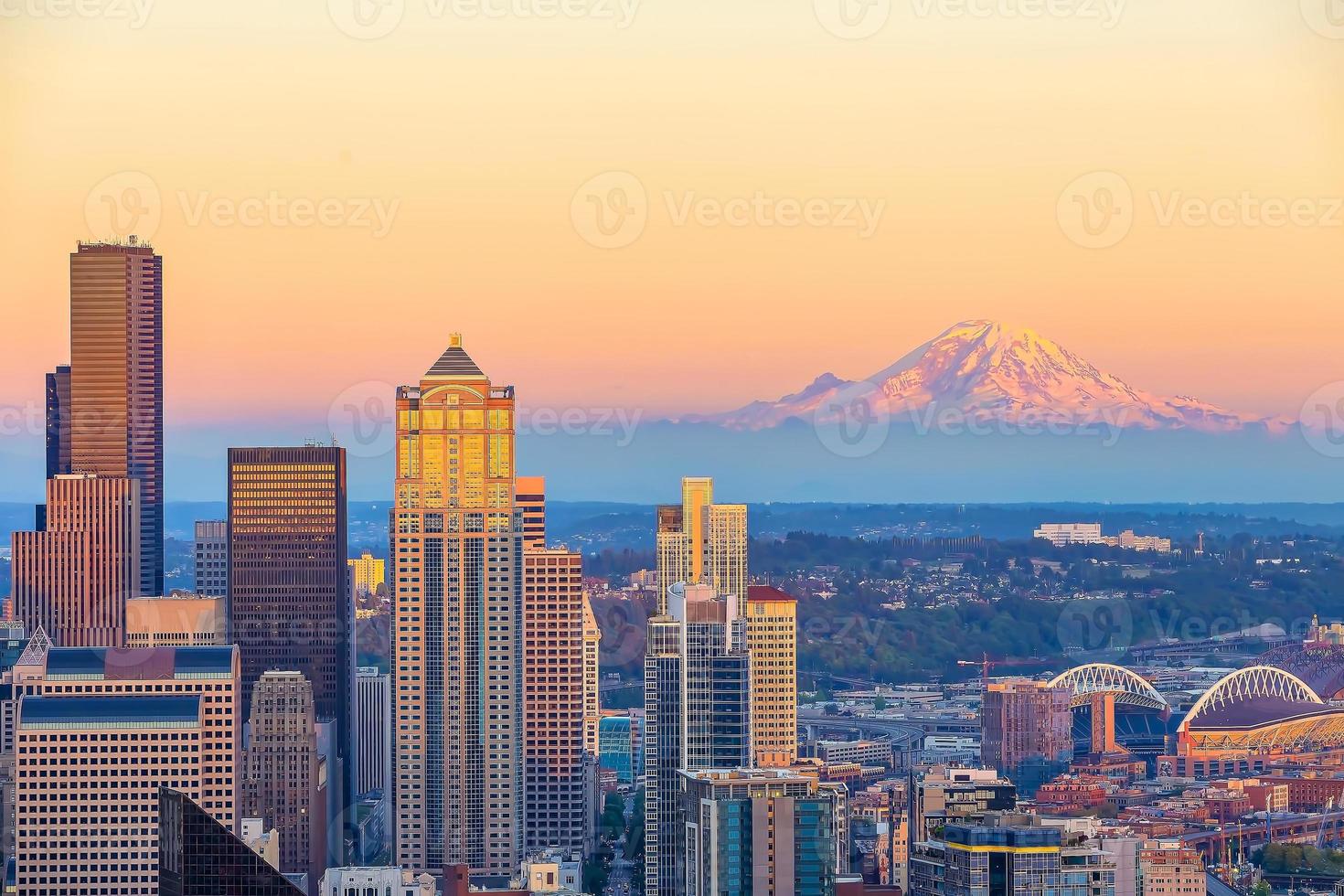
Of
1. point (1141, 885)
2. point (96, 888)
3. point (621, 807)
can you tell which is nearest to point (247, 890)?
point (96, 888)

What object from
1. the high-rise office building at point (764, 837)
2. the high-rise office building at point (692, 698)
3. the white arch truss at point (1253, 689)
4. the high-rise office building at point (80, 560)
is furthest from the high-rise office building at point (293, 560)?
the high-rise office building at point (764, 837)

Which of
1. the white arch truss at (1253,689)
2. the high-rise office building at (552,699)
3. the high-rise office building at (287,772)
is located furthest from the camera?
the white arch truss at (1253,689)

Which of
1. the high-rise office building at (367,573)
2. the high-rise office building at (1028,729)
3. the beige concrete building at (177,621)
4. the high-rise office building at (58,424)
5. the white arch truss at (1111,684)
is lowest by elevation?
the high-rise office building at (1028,729)

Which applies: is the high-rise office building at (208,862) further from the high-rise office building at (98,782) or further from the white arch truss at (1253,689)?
the white arch truss at (1253,689)

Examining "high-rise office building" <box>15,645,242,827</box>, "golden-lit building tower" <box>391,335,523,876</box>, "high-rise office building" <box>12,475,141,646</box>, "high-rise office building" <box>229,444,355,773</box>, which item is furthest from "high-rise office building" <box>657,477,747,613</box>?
"high-rise office building" <box>15,645,242,827</box>

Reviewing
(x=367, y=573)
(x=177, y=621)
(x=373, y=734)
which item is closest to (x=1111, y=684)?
(x=367, y=573)

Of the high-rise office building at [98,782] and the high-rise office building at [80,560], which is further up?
the high-rise office building at [80,560]

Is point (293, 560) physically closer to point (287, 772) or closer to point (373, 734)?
point (373, 734)
